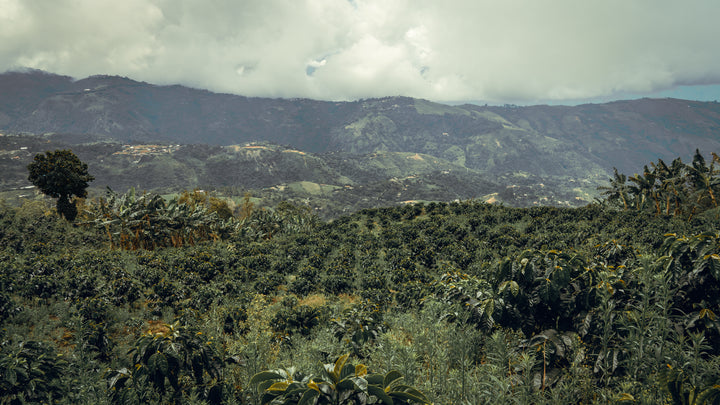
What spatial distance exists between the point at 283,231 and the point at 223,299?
37.4 metres

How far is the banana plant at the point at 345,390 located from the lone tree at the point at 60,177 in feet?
130

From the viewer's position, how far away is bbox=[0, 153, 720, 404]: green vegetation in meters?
4.27

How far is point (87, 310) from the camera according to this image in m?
11.1

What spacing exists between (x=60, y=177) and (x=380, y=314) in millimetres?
38510

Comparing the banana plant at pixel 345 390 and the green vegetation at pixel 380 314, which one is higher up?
the banana plant at pixel 345 390

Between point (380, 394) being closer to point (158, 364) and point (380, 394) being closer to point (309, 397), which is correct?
point (309, 397)

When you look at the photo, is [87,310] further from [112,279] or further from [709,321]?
[709,321]

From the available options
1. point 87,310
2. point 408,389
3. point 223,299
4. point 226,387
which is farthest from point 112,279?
point 408,389

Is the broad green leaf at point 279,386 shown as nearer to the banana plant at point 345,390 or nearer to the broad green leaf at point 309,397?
the banana plant at point 345,390

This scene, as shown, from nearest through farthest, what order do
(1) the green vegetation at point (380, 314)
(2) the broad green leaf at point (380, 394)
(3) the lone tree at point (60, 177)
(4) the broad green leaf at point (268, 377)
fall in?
(2) the broad green leaf at point (380, 394) < (4) the broad green leaf at point (268, 377) < (1) the green vegetation at point (380, 314) < (3) the lone tree at point (60, 177)

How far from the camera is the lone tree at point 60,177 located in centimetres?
3102

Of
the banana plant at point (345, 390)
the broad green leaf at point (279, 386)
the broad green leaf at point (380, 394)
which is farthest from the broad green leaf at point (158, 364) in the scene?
the broad green leaf at point (380, 394)

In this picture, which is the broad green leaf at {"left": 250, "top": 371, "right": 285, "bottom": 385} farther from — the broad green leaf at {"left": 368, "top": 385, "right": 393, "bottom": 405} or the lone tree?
the lone tree

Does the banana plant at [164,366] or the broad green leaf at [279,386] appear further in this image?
the banana plant at [164,366]
